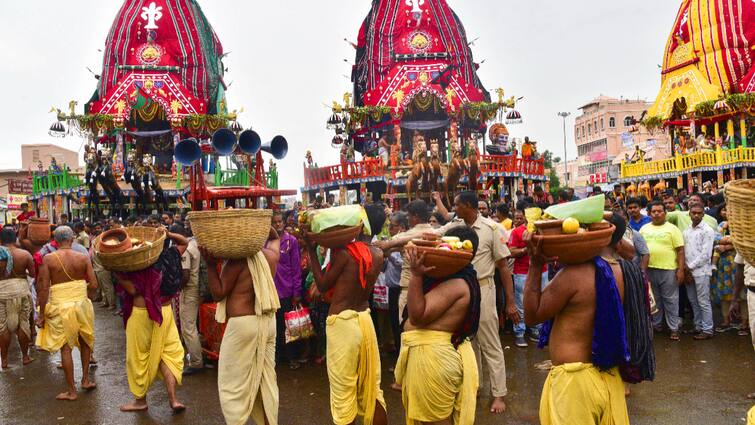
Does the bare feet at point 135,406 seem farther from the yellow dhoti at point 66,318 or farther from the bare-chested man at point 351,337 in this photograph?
the bare-chested man at point 351,337

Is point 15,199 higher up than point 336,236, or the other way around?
point 15,199

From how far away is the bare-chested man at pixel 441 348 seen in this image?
147 inches

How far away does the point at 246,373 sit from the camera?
4.62 meters

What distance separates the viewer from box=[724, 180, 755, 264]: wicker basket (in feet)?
8.38

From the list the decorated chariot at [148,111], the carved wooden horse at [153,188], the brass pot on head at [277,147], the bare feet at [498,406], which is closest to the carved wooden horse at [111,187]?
the decorated chariot at [148,111]

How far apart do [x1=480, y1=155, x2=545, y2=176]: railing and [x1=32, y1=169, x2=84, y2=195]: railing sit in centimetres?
1528

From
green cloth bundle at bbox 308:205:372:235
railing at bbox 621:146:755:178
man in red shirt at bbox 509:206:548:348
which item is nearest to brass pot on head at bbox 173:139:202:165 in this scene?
green cloth bundle at bbox 308:205:372:235

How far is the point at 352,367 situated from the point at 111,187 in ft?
67.9

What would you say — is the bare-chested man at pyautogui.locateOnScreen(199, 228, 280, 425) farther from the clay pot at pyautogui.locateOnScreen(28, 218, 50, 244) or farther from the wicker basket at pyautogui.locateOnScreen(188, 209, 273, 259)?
the clay pot at pyautogui.locateOnScreen(28, 218, 50, 244)

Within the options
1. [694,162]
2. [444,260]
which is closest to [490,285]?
[444,260]

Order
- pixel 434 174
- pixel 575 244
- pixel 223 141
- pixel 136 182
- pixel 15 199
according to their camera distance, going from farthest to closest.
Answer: pixel 15 199 → pixel 136 182 → pixel 434 174 → pixel 223 141 → pixel 575 244

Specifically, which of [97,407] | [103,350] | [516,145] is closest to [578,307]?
[97,407]

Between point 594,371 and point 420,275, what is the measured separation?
3.40 feet

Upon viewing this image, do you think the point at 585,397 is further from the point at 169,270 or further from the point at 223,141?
the point at 223,141
